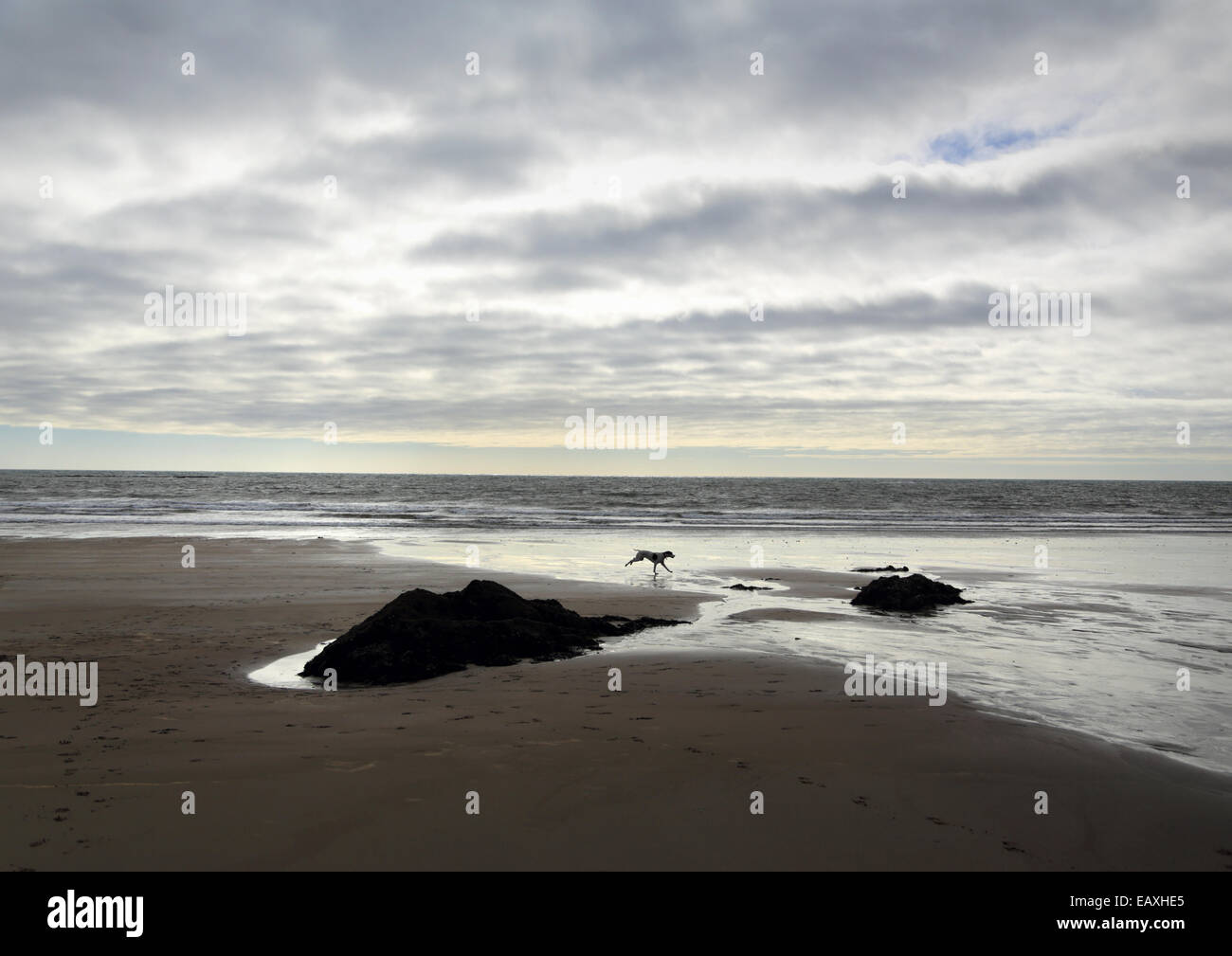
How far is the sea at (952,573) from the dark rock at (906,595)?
39cm

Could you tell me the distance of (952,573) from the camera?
2023 centimetres

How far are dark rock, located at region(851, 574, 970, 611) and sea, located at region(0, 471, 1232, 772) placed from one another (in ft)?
1.28

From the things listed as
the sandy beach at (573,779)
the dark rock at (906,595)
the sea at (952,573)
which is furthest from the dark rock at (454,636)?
the dark rock at (906,595)

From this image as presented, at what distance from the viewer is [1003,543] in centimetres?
3009

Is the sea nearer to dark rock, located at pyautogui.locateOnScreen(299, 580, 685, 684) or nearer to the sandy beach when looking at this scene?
dark rock, located at pyautogui.locateOnScreen(299, 580, 685, 684)

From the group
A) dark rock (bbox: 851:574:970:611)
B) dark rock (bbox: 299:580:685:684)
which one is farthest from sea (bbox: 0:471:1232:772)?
dark rock (bbox: 299:580:685:684)

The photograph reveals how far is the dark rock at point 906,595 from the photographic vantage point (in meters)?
13.9

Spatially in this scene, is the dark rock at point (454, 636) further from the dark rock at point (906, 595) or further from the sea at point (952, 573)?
the dark rock at point (906, 595)

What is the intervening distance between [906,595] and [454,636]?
28.4 ft

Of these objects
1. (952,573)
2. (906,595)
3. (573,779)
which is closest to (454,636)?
(573,779)
